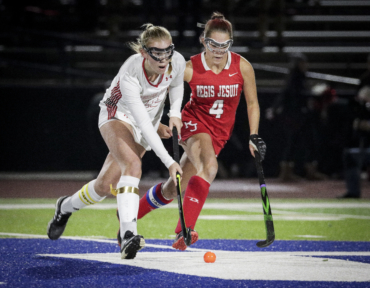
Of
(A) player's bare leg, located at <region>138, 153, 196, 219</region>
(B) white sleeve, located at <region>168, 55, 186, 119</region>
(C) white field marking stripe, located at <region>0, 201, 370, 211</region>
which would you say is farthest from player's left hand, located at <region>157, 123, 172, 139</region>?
(C) white field marking stripe, located at <region>0, 201, 370, 211</region>

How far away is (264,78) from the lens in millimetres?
15156

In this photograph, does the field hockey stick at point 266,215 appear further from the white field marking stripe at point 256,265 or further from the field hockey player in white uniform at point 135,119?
the field hockey player in white uniform at point 135,119

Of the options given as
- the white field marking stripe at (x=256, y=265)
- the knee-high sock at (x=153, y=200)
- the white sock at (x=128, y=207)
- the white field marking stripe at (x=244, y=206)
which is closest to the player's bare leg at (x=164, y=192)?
the knee-high sock at (x=153, y=200)

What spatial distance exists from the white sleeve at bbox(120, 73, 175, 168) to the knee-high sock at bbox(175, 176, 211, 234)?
42cm

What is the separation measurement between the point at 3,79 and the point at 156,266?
11958 mm

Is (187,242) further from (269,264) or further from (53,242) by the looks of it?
(53,242)

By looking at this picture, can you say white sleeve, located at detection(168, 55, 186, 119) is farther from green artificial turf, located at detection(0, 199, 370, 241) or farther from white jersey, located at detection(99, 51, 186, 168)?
green artificial turf, located at detection(0, 199, 370, 241)

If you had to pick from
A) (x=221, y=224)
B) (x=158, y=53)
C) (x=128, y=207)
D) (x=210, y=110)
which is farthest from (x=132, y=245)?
(x=221, y=224)

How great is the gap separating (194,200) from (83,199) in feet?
3.32

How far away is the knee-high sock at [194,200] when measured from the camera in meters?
4.44

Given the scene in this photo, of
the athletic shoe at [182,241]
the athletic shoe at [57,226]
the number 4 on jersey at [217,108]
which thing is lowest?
the athletic shoe at [57,226]

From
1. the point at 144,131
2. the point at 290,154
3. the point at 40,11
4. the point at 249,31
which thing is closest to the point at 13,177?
the point at 40,11

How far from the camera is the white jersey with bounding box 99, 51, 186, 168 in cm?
424

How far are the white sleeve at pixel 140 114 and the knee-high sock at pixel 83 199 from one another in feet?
2.84
